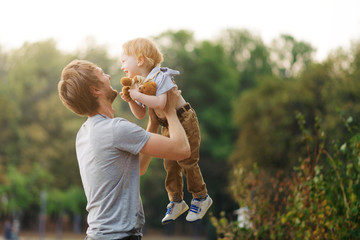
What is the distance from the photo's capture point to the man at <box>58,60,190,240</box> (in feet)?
10.7

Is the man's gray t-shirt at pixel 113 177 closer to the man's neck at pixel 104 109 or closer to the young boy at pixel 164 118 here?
the man's neck at pixel 104 109

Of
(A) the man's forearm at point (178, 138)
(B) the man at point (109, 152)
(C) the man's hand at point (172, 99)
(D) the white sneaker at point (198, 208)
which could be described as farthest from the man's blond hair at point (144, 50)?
(D) the white sneaker at point (198, 208)

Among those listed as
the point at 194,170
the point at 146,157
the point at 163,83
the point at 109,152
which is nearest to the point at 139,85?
the point at 163,83

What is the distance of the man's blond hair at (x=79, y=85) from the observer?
3361 millimetres

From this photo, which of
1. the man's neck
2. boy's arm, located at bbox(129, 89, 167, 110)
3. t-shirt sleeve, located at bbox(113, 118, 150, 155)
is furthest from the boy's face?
t-shirt sleeve, located at bbox(113, 118, 150, 155)

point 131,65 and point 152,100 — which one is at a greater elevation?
point 131,65

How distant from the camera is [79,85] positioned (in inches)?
132

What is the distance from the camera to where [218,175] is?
43.5 metres

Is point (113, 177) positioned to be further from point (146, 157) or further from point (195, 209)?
point (195, 209)

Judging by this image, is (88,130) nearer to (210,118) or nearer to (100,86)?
(100,86)

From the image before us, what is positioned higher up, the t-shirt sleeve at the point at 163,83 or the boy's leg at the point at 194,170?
the t-shirt sleeve at the point at 163,83

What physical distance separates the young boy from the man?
1.29 ft

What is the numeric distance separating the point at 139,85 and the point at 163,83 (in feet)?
0.47

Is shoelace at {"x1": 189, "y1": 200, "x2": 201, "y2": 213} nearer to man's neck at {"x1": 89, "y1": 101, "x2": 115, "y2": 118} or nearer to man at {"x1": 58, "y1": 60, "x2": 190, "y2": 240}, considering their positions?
man at {"x1": 58, "y1": 60, "x2": 190, "y2": 240}
